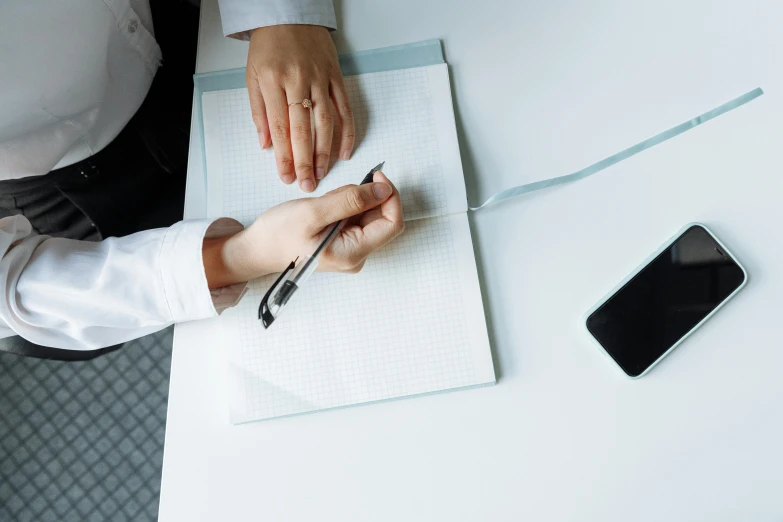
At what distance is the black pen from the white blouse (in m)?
0.07

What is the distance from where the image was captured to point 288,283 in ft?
1.77

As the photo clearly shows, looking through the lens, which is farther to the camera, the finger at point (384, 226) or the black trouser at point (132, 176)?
the black trouser at point (132, 176)

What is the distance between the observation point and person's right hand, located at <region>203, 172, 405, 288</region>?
56 centimetres

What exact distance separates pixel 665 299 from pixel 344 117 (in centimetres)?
37

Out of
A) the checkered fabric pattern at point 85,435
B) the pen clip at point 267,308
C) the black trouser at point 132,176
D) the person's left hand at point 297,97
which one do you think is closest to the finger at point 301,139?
the person's left hand at point 297,97

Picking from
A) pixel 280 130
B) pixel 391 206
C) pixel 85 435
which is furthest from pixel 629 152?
pixel 85 435

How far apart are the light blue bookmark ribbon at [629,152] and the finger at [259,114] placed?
8.9 inches

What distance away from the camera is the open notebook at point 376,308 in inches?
23.1

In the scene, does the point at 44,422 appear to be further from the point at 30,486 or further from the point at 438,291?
the point at 438,291

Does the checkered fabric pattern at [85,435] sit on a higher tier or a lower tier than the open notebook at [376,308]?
lower

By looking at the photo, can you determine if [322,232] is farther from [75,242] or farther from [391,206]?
[75,242]

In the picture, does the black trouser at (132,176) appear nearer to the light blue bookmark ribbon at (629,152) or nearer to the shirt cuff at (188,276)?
the shirt cuff at (188,276)

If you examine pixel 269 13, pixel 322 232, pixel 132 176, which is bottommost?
pixel 132 176

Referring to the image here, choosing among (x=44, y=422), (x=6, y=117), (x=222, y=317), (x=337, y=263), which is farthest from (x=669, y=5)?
(x=44, y=422)
